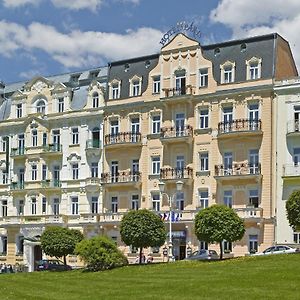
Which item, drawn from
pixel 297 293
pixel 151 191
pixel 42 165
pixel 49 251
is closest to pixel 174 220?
pixel 151 191

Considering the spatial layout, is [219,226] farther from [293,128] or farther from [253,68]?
[253,68]

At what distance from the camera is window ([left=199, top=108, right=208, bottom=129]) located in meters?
64.2

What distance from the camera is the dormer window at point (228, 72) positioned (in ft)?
208

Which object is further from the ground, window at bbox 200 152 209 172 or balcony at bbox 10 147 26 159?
balcony at bbox 10 147 26 159

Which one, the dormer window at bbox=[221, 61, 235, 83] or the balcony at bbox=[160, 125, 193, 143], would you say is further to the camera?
the balcony at bbox=[160, 125, 193, 143]

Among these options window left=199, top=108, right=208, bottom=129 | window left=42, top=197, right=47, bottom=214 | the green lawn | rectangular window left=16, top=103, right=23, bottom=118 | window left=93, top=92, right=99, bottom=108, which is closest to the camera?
the green lawn

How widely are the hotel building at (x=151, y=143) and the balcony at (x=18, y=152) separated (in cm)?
16

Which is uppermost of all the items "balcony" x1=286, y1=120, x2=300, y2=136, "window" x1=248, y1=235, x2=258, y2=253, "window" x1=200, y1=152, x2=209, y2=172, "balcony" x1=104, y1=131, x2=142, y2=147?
"balcony" x1=286, y1=120, x2=300, y2=136

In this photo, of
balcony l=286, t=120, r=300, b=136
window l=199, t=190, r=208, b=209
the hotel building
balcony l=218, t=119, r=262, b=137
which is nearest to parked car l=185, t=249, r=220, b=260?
the hotel building

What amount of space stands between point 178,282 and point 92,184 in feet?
111

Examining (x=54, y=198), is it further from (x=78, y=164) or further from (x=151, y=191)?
(x=151, y=191)

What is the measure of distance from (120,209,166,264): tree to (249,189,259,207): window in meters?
10.4

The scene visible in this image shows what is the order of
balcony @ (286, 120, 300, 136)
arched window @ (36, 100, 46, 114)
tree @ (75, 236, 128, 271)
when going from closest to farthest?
tree @ (75, 236, 128, 271), balcony @ (286, 120, 300, 136), arched window @ (36, 100, 46, 114)

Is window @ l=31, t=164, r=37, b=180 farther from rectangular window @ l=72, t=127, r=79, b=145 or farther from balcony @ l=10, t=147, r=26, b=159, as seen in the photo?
rectangular window @ l=72, t=127, r=79, b=145
